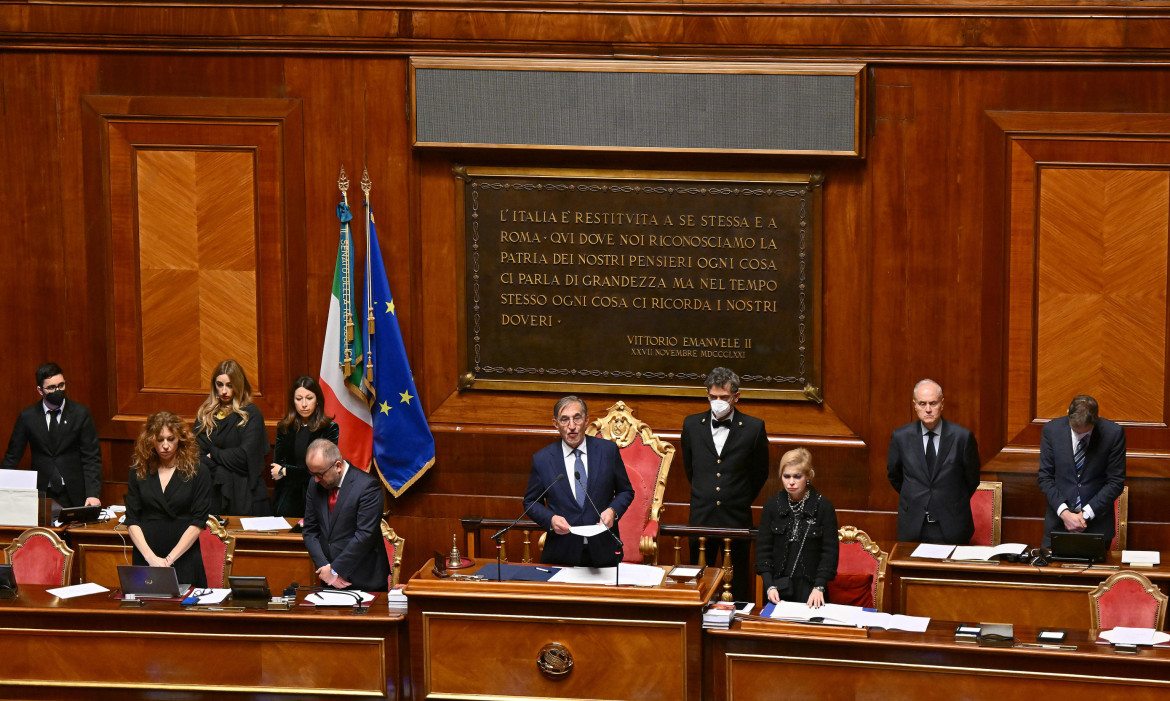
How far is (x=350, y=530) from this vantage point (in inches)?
256

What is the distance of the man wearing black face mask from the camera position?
817 cm

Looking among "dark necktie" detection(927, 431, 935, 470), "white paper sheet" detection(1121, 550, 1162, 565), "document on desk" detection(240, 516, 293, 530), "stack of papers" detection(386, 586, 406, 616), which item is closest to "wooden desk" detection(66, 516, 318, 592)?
"document on desk" detection(240, 516, 293, 530)

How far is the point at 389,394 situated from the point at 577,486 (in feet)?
7.97

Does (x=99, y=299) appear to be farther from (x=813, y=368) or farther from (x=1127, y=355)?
(x=1127, y=355)

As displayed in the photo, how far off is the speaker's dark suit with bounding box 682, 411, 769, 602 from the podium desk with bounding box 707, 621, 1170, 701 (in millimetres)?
1386

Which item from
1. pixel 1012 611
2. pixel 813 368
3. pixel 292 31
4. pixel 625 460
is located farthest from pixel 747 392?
pixel 292 31

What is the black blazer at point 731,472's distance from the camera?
734cm

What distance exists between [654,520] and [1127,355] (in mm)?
2786

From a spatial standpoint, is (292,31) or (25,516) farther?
(292,31)

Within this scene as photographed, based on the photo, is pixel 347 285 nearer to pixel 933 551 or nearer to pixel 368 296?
pixel 368 296

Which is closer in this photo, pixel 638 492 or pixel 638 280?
pixel 638 492

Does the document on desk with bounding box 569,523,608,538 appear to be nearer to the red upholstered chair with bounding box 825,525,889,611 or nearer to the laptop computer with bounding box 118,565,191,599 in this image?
the red upholstered chair with bounding box 825,525,889,611

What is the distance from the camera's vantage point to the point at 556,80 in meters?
8.33

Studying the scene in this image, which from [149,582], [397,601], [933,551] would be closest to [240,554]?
[149,582]
